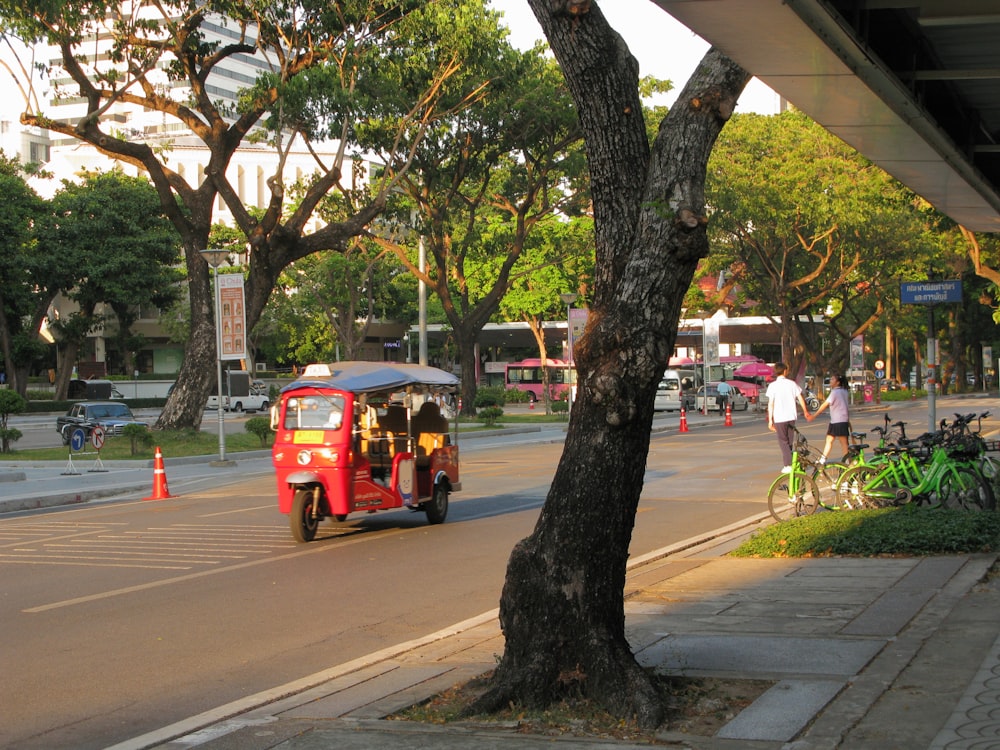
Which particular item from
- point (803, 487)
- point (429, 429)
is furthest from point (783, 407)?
point (429, 429)

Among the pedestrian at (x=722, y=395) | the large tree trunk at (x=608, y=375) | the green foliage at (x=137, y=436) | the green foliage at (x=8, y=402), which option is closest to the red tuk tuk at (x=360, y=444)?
the large tree trunk at (x=608, y=375)

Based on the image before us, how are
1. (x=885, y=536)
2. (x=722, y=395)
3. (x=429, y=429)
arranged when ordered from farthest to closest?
(x=722, y=395)
(x=429, y=429)
(x=885, y=536)

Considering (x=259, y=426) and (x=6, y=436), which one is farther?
(x=6, y=436)

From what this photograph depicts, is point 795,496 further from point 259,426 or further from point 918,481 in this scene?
point 259,426

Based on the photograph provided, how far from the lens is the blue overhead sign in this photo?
61.0ft

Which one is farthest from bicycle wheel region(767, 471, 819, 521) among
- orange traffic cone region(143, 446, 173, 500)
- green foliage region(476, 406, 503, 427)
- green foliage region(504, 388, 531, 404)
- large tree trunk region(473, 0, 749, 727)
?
green foliage region(504, 388, 531, 404)

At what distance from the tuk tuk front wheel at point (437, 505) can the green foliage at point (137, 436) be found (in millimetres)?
16182

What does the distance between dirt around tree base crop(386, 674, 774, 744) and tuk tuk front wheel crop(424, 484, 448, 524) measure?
9044 mm

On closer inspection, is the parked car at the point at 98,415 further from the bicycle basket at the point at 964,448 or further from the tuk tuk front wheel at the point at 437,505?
the bicycle basket at the point at 964,448

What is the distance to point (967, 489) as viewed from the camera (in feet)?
44.2

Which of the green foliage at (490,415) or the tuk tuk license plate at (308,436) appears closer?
the tuk tuk license plate at (308,436)

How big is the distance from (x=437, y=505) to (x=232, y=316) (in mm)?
15731

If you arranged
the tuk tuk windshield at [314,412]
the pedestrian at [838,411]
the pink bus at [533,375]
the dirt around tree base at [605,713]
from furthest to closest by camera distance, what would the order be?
the pink bus at [533,375] → the pedestrian at [838,411] → the tuk tuk windshield at [314,412] → the dirt around tree base at [605,713]

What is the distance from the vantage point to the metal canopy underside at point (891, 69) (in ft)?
21.2
